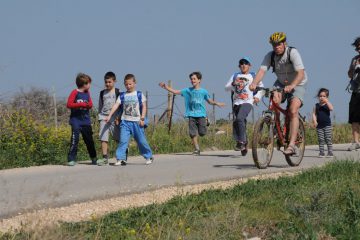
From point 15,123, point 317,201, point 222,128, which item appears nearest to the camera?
point 317,201

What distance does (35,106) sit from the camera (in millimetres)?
17828

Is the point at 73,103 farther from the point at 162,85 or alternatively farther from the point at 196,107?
the point at 196,107

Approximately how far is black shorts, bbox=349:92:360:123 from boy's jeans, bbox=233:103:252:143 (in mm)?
2526

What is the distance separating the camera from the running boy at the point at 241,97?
13.1 m

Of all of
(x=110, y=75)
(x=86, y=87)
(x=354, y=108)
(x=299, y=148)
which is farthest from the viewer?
(x=354, y=108)

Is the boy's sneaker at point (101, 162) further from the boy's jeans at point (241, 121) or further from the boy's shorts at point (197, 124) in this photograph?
the boy's shorts at point (197, 124)

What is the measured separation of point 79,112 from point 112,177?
262 cm

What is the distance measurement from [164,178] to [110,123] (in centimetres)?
320

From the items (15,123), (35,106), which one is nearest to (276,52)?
(15,123)

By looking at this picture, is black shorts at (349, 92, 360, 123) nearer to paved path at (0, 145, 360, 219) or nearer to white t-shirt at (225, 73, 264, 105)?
paved path at (0, 145, 360, 219)

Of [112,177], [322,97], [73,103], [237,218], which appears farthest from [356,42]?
[237,218]

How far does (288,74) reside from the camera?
10203 millimetres

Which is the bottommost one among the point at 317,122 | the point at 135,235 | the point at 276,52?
the point at 135,235

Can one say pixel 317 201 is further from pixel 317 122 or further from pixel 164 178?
pixel 317 122
